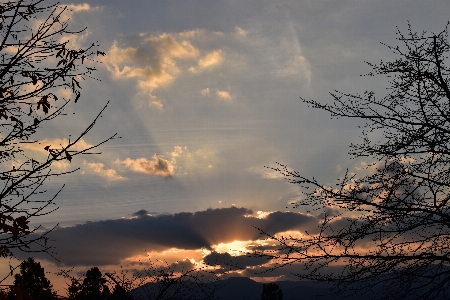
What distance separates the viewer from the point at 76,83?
5.55 m

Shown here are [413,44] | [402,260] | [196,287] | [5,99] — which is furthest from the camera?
[196,287]

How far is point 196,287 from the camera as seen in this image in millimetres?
10914

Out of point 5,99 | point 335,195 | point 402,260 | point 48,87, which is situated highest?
point 48,87

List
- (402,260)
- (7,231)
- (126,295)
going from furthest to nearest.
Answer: (126,295), (402,260), (7,231)

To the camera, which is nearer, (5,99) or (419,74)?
(5,99)

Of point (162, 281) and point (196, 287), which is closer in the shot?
point (162, 281)

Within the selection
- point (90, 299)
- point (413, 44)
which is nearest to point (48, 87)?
point (90, 299)

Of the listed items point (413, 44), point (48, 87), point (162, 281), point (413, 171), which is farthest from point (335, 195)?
point (48, 87)

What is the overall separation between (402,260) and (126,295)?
6126 mm

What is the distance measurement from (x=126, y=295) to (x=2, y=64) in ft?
20.3

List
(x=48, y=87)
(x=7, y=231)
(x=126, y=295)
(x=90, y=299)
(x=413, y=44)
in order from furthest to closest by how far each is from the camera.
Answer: (x=90, y=299) → (x=126, y=295) → (x=413, y=44) → (x=48, y=87) → (x=7, y=231)

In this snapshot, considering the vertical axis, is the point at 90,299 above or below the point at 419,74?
below

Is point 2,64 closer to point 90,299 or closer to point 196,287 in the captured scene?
point 90,299

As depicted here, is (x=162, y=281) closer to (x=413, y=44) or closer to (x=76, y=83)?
(x=76, y=83)
